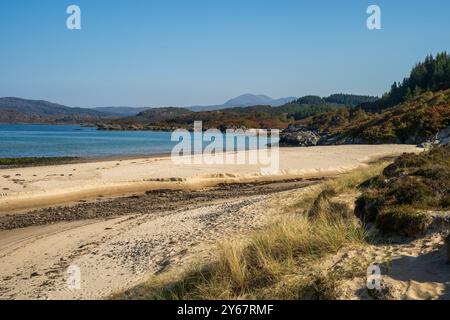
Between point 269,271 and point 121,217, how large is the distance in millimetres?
9956

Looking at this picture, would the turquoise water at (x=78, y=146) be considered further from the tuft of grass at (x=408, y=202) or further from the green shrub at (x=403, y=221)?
the green shrub at (x=403, y=221)

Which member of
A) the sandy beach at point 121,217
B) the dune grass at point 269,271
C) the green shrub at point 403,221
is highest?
the green shrub at point 403,221

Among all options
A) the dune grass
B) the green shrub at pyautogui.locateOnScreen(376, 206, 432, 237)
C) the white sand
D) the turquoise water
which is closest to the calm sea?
the turquoise water

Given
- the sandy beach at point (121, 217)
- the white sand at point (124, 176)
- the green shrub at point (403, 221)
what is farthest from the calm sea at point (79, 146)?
the green shrub at point (403, 221)

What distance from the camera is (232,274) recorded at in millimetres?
6109

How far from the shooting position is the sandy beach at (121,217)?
877cm

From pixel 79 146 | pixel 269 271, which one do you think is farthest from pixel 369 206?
pixel 79 146

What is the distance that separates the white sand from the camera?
1945cm

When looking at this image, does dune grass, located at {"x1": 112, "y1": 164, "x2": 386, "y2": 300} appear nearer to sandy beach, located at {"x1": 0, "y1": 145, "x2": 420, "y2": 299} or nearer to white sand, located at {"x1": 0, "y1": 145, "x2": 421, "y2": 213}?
sandy beach, located at {"x1": 0, "y1": 145, "x2": 420, "y2": 299}

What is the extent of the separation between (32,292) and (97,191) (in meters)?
13.1

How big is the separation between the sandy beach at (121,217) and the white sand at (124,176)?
0.05m

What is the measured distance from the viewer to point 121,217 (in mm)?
15180
